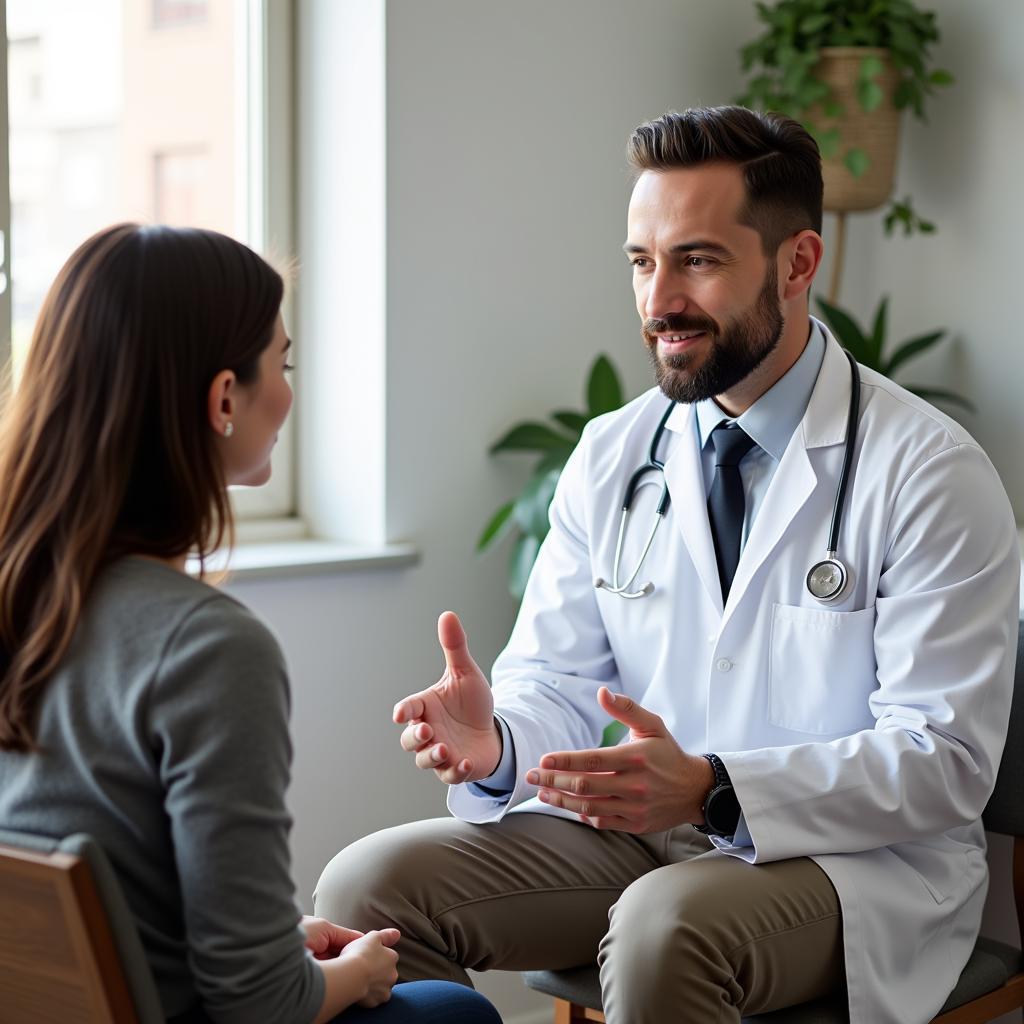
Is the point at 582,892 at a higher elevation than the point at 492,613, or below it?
below

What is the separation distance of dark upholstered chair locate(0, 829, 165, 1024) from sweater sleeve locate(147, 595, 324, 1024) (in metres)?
0.06

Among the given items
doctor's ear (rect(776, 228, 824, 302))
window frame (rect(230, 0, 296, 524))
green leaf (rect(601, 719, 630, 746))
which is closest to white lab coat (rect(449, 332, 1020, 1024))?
doctor's ear (rect(776, 228, 824, 302))

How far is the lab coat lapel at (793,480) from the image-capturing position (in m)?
1.68

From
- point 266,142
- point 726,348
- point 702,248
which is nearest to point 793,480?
point 726,348

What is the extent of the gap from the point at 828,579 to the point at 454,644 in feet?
1.44

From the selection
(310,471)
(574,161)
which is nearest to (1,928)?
(310,471)

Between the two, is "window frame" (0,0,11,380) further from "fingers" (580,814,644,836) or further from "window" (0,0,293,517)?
"fingers" (580,814,644,836)

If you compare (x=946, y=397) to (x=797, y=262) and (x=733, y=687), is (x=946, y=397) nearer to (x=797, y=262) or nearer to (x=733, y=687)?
(x=797, y=262)

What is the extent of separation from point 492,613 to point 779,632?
1.02 m

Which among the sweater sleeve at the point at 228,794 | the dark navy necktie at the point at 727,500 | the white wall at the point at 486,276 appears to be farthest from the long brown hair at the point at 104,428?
the white wall at the point at 486,276

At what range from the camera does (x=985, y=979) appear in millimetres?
1615

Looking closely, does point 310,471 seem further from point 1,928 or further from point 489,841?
point 1,928

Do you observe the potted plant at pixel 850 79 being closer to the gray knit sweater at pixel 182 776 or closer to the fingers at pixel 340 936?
the fingers at pixel 340 936

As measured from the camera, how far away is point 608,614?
1.86 m
